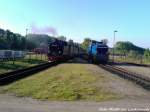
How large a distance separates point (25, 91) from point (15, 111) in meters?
6.04

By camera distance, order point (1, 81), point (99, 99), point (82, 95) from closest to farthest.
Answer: point (99, 99) → point (82, 95) → point (1, 81)

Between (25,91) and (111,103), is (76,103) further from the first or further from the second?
(25,91)

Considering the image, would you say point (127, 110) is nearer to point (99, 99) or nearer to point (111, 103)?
point (111, 103)

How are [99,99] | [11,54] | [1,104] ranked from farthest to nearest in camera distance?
1. [11,54]
2. [99,99]
3. [1,104]

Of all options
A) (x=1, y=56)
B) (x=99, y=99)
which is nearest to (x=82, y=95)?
(x=99, y=99)

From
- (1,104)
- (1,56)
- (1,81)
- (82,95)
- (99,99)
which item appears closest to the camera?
(1,104)

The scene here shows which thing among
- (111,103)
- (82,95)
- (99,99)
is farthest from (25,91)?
(111,103)

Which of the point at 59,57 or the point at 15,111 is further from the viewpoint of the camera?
the point at 59,57

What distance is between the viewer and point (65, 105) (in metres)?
13.8

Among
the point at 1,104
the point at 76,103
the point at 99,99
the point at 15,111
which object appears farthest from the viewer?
the point at 99,99

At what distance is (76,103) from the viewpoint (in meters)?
14.4

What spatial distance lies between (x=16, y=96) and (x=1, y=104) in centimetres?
298

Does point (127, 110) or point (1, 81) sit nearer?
point (127, 110)

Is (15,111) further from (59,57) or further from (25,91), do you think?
(59,57)
